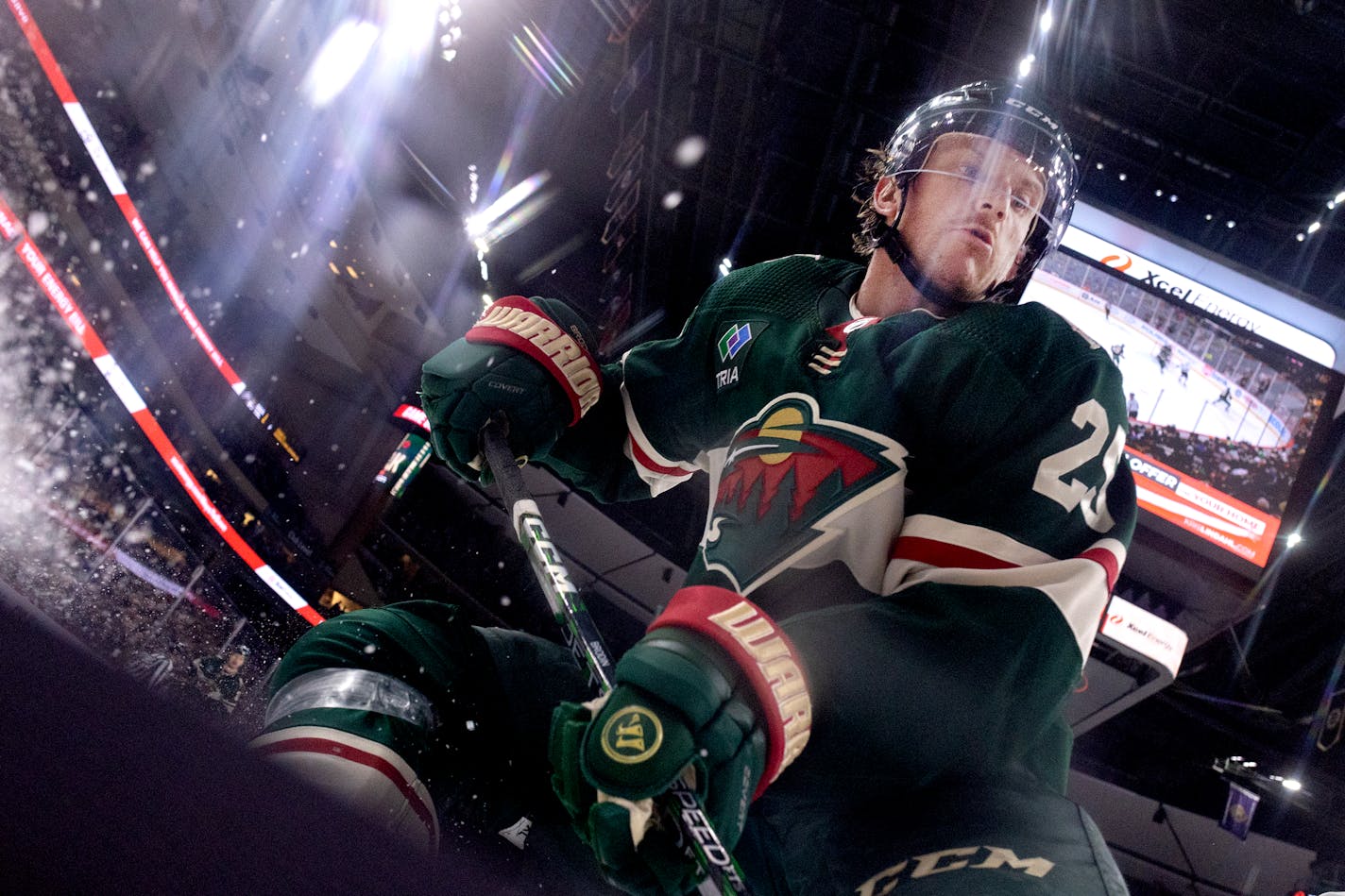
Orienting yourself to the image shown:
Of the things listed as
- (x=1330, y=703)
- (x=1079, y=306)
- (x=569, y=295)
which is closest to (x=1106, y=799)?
(x=1330, y=703)

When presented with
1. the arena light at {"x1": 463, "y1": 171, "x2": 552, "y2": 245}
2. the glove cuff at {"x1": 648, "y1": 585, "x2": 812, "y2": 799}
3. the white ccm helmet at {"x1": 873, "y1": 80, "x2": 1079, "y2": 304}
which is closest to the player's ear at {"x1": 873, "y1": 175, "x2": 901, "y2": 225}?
the white ccm helmet at {"x1": 873, "y1": 80, "x2": 1079, "y2": 304}

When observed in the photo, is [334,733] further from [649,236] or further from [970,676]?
[649,236]

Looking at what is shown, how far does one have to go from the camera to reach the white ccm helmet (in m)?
1.56

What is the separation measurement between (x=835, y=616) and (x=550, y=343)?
81cm

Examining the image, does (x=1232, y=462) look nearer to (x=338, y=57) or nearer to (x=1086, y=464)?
(x=1086, y=464)

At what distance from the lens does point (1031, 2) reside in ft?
20.0

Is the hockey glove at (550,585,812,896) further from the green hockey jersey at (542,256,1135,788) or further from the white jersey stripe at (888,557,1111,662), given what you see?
the white jersey stripe at (888,557,1111,662)

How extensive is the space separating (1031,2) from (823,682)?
689 cm

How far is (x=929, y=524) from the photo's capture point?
1.02m

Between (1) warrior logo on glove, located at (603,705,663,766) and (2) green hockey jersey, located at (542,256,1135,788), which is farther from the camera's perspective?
(2) green hockey jersey, located at (542,256,1135,788)

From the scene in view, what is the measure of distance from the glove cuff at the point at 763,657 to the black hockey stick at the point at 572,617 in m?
0.09

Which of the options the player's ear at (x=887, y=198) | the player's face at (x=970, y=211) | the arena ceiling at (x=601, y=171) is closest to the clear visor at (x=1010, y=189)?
the player's face at (x=970, y=211)

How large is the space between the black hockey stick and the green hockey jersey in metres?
0.18

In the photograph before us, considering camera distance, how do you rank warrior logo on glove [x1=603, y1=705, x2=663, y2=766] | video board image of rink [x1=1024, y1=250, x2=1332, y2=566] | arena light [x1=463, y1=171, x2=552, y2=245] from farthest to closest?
arena light [x1=463, y1=171, x2=552, y2=245], video board image of rink [x1=1024, y1=250, x2=1332, y2=566], warrior logo on glove [x1=603, y1=705, x2=663, y2=766]
